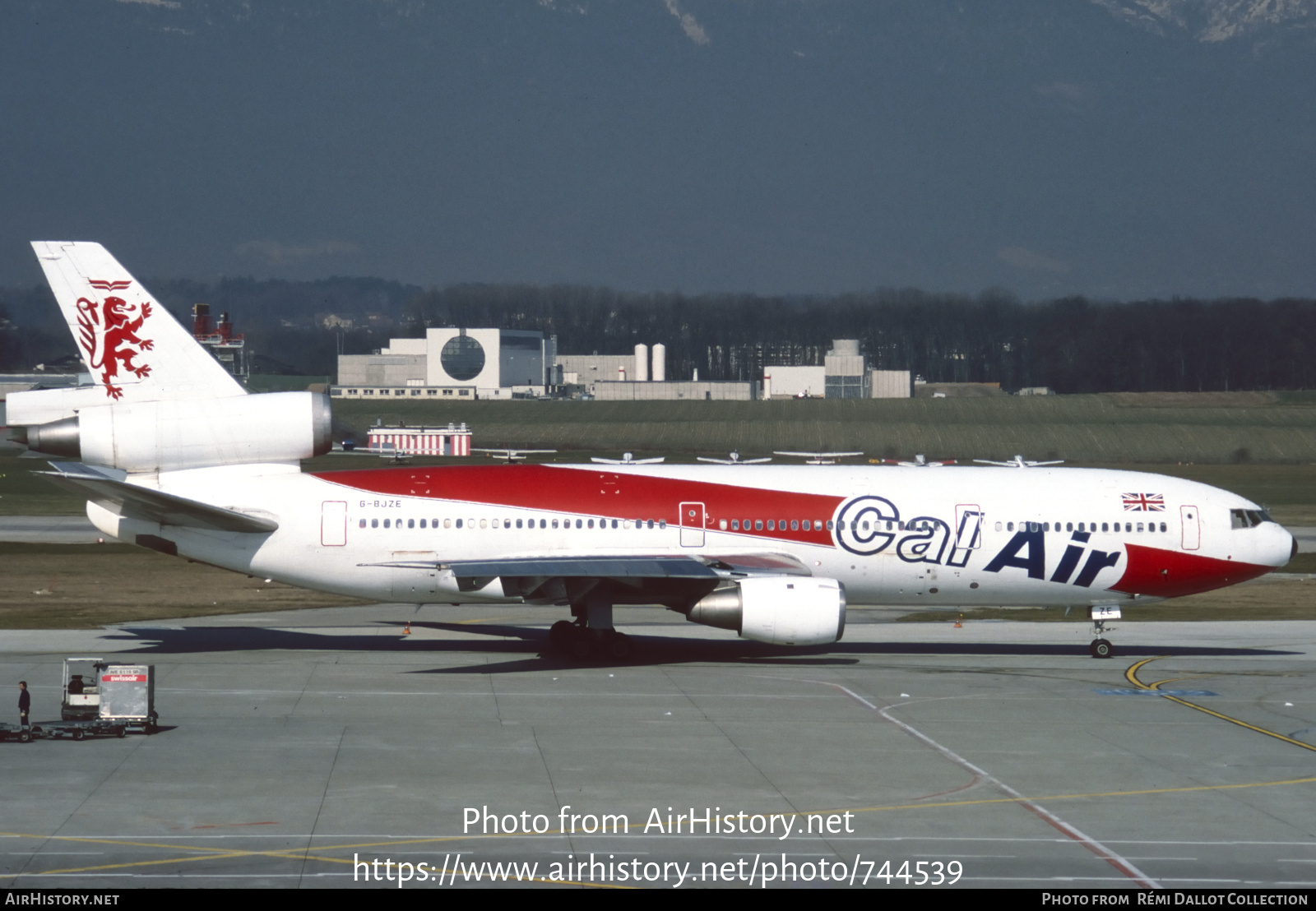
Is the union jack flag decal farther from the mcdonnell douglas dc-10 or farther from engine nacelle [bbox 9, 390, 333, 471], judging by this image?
engine nacelle [bbox 9, 390, 333, 471]

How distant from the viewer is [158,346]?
32.3m

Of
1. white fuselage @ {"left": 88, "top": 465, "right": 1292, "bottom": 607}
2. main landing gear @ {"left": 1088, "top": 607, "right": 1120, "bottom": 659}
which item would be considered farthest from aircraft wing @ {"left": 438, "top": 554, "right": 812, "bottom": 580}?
main landing gear @ {"left": 1088, "top": 607, "right": 1120, "bottom": 659}

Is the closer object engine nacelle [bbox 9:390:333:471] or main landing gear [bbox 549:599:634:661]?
engine nacelle [bbox 9:390:333:471]

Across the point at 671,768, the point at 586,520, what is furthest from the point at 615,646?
the point at 671,768

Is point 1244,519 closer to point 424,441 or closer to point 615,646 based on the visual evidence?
point 615,646

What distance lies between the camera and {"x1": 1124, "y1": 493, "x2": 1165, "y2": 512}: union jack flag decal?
3450 cm

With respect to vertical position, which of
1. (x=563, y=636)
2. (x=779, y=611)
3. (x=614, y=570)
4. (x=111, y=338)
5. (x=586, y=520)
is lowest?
(x=563, y=636)

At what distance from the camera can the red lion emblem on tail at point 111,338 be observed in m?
32.0

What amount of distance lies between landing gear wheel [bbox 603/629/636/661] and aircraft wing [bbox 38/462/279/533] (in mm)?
8567

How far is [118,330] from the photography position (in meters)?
32.1

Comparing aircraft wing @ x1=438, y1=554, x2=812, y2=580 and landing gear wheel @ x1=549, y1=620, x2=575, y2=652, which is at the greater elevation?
aircraft wing @ x1=438, y1=554, x2=812, y2=580

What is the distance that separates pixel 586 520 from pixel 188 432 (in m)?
9.89
